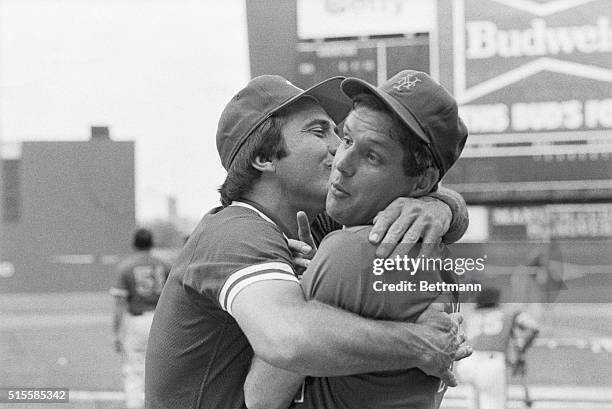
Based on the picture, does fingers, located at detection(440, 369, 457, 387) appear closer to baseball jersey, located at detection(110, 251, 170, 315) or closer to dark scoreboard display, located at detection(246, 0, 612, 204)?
dark scoreboard display, located at detection(246, 0, 612, 204)

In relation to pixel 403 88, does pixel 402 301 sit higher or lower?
lower

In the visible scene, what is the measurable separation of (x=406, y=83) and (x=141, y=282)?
4.35 meters

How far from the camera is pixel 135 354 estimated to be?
17.3 feet

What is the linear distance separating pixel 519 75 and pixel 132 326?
279cm

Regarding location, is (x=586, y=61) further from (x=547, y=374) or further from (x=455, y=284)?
(x=455, y=284)

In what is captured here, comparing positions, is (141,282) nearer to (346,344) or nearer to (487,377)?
(487,377)

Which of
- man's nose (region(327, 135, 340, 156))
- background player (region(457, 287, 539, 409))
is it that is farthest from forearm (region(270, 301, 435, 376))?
background player (region(457, 287, 539, 409))

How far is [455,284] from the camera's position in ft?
3.97

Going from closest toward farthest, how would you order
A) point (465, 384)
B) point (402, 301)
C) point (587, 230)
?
point (402, 301), point (465, 384), point (587, 230)

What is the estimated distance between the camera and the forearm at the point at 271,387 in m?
1.11

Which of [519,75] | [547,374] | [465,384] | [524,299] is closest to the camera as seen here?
[465,384]

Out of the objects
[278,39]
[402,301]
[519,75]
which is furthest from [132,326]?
[402,301]

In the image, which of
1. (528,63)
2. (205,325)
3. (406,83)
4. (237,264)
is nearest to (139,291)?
(528,63)

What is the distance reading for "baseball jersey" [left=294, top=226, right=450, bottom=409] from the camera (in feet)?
3.55
